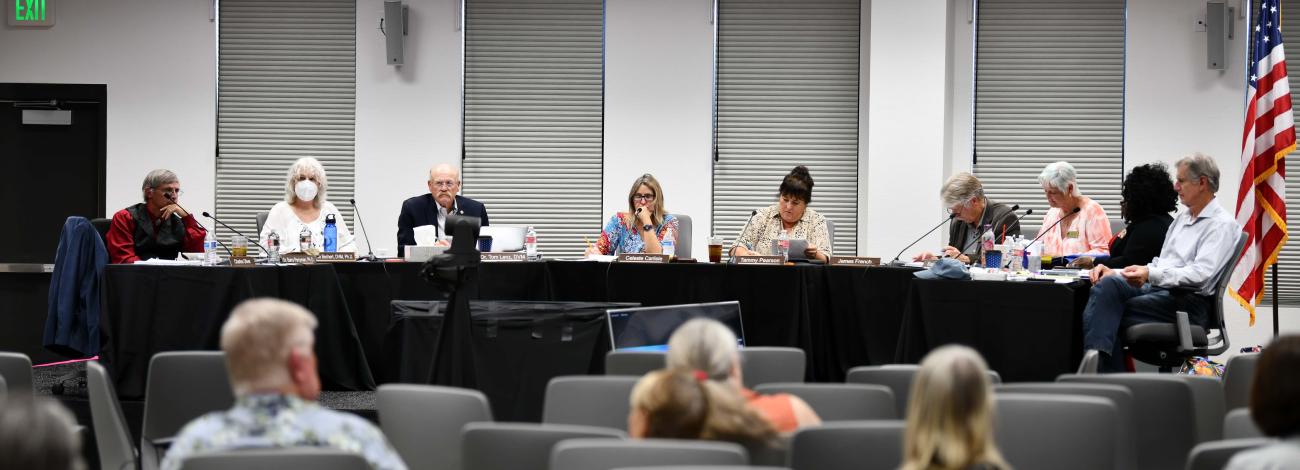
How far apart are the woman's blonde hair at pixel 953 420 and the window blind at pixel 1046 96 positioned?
21.1 ft

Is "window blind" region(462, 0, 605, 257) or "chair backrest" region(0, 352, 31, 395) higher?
"window blind" region(462, 0, 605, 257)

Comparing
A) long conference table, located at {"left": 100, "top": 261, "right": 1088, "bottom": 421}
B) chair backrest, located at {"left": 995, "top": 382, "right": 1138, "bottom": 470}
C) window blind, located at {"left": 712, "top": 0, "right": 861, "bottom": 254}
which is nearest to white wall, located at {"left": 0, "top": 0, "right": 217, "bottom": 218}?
long conference table, located at {"left": 100, "top": 261, "right": 1088, "bottom": 421}

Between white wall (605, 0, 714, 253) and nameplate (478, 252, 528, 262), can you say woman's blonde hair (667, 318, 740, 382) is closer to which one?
nameplate (478, 252, 528, 262)

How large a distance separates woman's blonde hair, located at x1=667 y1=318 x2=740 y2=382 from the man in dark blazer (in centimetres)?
439

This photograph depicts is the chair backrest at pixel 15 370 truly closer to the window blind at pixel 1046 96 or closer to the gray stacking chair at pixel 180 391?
the gray stacking chair at pixel 180 391

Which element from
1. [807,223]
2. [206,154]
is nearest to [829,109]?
[807,223]

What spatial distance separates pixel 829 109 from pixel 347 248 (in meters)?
3.72

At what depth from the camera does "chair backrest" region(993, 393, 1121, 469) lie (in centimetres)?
253

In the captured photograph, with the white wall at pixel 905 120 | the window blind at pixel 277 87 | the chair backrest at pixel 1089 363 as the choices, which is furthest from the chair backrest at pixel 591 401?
the window blind at pixel 277 87

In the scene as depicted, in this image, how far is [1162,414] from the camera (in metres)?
3.13

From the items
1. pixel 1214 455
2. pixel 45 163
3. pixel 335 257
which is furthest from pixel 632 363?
pixel 45 163

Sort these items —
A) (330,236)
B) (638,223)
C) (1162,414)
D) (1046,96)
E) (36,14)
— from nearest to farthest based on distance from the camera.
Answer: (1162,414) < (330,236) < (638,223) < (1046,96) < (36,14)

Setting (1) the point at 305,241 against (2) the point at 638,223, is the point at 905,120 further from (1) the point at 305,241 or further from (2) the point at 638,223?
(1) the point at 305,241

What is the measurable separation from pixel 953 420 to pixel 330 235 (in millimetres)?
4811
